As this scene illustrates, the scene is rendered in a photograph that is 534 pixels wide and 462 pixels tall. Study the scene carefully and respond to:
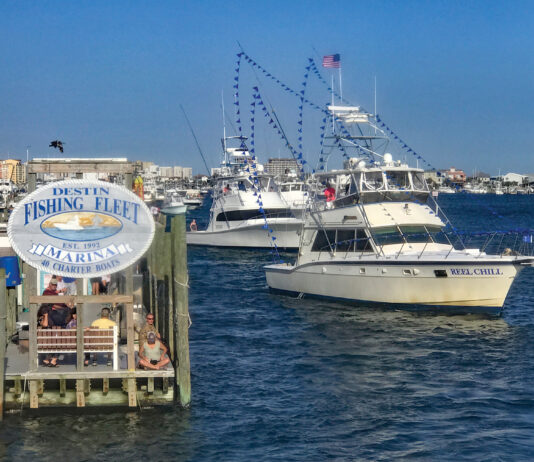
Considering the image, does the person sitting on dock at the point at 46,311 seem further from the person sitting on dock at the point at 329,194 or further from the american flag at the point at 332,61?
the american flag at the point at 332,61

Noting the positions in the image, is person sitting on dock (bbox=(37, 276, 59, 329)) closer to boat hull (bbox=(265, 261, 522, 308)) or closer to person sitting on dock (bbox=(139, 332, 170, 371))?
person sitting on dock (bbox=(139, 332, 170, 371))

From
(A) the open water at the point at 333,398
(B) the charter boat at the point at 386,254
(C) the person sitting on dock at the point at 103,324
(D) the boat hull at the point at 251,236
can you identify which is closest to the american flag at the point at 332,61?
(B) the charter boat at the point at 386,254

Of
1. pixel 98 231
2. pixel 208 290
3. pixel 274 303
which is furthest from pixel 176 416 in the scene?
pixel 208 290

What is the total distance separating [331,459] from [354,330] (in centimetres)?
1057

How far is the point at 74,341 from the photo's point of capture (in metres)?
15.5

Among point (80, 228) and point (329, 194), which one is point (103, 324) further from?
point (329, 194)

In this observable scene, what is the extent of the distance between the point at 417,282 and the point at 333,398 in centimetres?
895

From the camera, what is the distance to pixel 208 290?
35062mm

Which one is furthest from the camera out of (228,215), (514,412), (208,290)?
(228,215)

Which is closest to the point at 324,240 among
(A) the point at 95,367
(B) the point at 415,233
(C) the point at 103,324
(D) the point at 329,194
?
(D) the point at 329,194

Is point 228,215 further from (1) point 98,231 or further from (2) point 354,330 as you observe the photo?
(1) point 98,231

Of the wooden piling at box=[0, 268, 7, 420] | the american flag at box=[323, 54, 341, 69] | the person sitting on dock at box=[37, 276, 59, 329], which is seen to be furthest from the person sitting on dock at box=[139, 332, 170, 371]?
the american flag at box=[323, 54, 341, 69]

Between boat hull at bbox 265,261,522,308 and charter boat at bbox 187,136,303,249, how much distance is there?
66.4 feet

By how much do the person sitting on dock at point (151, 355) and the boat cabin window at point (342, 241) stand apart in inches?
504
